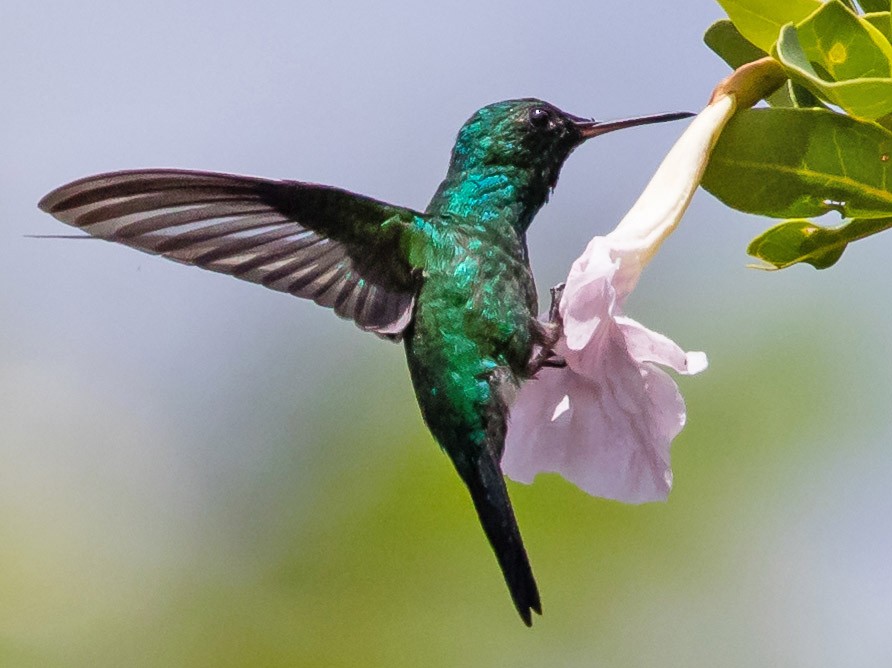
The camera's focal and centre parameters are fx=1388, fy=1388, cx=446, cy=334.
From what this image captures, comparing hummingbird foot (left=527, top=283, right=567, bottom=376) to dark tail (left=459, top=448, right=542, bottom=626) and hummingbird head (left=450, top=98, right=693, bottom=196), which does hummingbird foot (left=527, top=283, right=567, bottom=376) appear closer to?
dark tail (left=459, top=448, right=542, bottom=626)

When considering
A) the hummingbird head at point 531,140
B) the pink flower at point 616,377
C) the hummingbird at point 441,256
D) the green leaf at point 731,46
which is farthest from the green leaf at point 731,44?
the hummingbird head at point 531,140

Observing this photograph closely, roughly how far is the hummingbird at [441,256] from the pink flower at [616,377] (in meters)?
0.07

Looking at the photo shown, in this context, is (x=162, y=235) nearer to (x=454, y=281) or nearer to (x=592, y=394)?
(x=454, y=281)

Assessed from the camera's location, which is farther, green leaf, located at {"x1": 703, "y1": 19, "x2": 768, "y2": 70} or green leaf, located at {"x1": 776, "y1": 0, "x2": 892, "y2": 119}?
green leaf, located at {"x1": 703, "y1": 19, "x2": 768, "y2": 70}

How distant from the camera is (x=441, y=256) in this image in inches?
98.6

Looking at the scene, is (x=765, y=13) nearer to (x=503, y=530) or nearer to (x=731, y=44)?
(x=731, y=44)

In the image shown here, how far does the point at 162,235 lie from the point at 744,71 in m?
0.94

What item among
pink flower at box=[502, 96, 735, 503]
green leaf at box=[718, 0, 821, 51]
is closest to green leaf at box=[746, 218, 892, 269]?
pink flower at box=[502, 96, 735, 503]

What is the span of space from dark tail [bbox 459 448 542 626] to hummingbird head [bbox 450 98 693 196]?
1.91 ft

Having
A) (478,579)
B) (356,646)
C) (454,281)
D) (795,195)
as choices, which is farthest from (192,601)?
(795,195)

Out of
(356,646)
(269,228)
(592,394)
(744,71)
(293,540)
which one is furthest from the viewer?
(293,540)

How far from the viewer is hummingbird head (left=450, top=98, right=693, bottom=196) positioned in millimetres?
2619

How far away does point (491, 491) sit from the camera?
7.44 ft

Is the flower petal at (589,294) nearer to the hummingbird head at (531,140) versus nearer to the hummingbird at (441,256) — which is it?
the hummingbird at (441,256)
